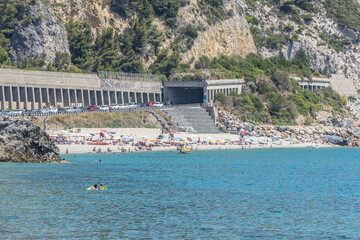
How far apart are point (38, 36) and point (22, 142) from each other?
174 feet

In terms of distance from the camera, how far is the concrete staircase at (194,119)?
11706 centimetres

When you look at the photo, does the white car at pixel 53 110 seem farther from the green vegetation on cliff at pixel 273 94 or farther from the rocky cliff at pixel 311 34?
the rocky cliff at pixel 311 34

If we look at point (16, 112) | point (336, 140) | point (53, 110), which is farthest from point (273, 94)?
point (16, 112)

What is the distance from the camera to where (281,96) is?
5487 inches

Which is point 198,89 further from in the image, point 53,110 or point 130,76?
point 53,110

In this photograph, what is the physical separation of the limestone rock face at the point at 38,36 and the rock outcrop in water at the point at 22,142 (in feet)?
162

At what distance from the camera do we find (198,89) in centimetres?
13562

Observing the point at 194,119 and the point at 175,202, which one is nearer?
the point at 175,202

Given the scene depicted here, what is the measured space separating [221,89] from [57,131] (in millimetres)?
48948

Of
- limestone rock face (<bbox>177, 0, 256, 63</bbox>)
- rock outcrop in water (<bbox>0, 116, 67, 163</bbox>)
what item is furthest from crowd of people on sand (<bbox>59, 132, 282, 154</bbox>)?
limestone rock face (<bbox>177, 0, 256, 63</bbox>)

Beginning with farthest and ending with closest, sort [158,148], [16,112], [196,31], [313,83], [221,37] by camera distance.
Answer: [313,83], [221,37], [196,31], [158,148], [16,112]

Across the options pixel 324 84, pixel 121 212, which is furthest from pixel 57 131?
pixel 324 84

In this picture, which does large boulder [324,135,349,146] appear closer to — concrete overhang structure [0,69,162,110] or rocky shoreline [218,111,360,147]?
rocky shoreline [218,111,360,147]

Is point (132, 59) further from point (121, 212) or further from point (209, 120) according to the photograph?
point (121, 212)
